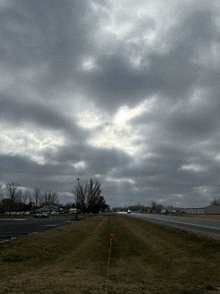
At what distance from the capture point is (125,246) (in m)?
16.0

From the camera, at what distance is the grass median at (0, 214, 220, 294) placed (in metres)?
7.19

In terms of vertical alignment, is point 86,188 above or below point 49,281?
above

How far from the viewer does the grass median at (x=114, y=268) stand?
7.19 m

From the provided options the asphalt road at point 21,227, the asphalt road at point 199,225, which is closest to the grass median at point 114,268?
the asphalt road at point 199,225

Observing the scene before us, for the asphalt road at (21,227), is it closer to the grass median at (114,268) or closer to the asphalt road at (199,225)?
the grass median at (114,268)

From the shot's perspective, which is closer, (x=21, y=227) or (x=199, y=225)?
(x=199, y=225)

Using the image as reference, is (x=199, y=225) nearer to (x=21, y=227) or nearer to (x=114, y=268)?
(x=114, y=268)

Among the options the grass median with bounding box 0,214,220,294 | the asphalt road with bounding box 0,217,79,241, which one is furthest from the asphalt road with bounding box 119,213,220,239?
the asphalt road with bounding box 0,217,79,241

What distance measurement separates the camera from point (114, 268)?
1044 cm

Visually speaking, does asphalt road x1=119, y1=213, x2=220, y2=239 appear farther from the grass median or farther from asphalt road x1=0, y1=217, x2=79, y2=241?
asphalt road x1=0, y1=217, x2=79, y2=241

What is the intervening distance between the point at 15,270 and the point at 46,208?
112 metres

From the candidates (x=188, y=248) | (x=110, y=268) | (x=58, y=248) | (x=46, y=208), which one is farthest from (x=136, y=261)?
(x=46, y=208)

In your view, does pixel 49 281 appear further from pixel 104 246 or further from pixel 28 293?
pixel 104 246

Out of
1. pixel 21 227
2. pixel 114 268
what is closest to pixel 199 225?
pixel 114 268
